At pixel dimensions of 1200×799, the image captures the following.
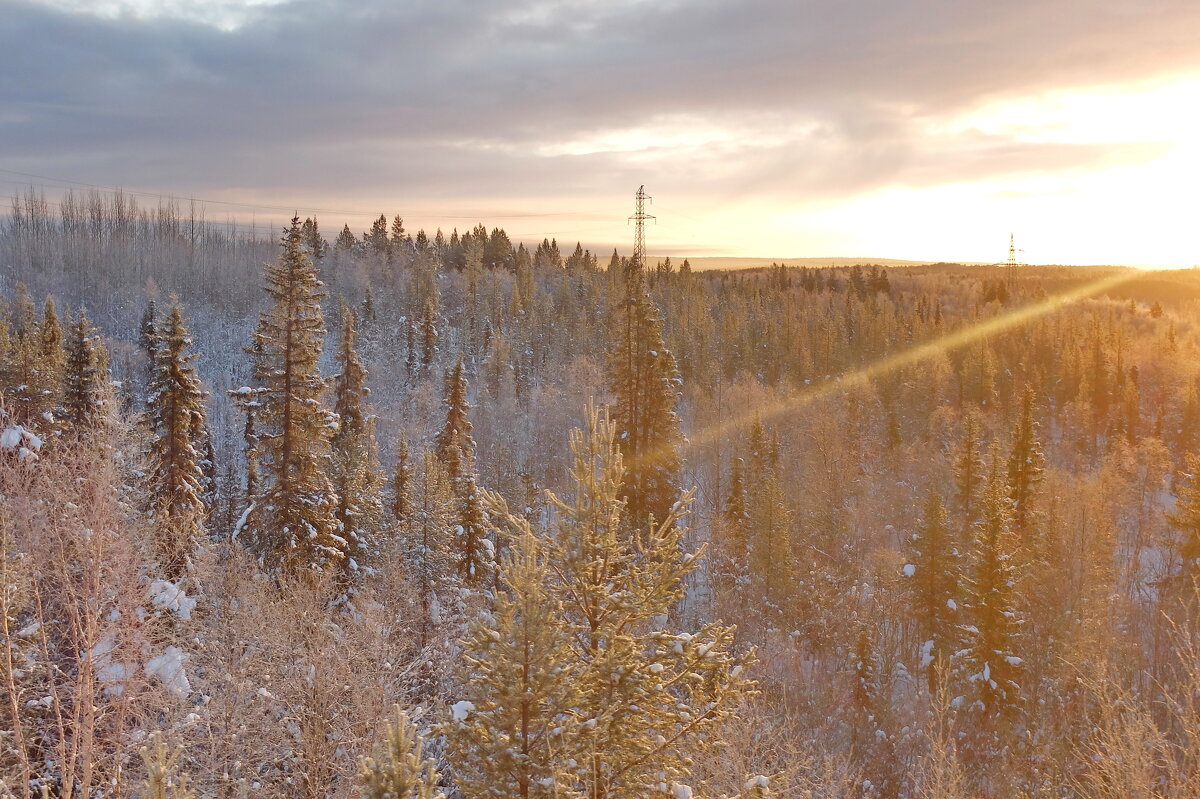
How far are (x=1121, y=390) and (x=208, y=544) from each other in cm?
9906

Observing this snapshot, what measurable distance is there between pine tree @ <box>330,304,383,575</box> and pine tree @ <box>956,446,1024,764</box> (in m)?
30.6

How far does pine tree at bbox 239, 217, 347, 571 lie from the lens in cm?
2459

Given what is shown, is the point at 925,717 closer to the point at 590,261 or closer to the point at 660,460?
the point at 660,460

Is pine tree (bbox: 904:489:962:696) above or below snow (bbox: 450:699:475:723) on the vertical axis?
below

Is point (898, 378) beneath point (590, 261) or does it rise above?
beneath

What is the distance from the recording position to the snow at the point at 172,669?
21312 millimetres

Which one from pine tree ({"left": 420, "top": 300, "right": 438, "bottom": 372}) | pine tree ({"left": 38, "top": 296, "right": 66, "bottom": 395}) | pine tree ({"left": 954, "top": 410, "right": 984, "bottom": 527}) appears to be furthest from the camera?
pine tree ({"left": 420, "top": 300, "right": 438, "bottom": 372})

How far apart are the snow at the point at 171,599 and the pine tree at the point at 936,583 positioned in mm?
38174

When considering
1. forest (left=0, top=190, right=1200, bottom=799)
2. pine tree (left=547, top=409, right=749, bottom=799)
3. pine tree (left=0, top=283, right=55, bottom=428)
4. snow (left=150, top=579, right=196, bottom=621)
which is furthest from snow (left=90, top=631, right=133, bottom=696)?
pine tree (left=0, top=283, right=55, bottom=428)

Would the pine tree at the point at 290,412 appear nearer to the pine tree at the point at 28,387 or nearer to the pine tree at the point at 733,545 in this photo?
the pine tree at the point at 28,387

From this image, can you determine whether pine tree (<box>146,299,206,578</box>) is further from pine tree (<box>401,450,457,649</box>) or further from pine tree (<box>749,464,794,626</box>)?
pine tree (<box>749,464,794,626</box>)

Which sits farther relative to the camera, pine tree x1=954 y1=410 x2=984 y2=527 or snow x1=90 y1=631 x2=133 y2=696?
pine tree x1=954 y1=410 x2=984 y2=527

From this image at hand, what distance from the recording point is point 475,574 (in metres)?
38.4

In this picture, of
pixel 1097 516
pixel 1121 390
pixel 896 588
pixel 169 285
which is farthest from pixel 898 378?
pixel 169 285
